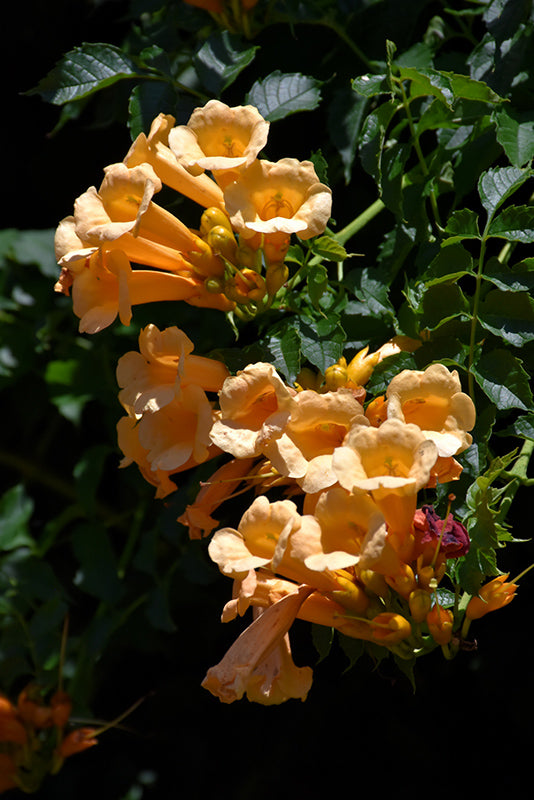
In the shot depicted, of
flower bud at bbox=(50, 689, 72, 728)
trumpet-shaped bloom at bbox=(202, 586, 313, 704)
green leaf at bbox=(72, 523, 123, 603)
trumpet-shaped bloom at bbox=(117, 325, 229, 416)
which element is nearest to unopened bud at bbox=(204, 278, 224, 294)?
trumpet-shaped bloom at bbox=(117, 325, 229, 416)

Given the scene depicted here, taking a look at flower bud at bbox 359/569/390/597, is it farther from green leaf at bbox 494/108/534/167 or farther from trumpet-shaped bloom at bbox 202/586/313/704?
green leaf at bbox 494/108/534/167

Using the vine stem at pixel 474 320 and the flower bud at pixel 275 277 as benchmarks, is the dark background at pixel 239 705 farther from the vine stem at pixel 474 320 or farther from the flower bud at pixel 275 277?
the flower bud at pixel 275 277

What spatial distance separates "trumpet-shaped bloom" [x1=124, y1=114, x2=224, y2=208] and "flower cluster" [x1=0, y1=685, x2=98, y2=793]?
5.39ft

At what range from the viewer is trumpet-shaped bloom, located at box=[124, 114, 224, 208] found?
1.50 meters

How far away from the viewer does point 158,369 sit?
1.49 m

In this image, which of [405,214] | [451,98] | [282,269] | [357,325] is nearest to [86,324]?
[282,269]

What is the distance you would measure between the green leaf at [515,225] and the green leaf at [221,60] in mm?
691

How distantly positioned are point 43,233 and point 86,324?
5.05ft

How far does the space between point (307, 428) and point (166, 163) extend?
594mm

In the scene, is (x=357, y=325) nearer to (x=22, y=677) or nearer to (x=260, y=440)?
(x=260, y=440)

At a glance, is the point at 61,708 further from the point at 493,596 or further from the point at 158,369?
the point at 493,596

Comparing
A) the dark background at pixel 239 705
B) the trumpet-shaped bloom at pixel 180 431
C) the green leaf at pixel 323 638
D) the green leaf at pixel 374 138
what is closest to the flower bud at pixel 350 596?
the green leaf at pixel 323 638

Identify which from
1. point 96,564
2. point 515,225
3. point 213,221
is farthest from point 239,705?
point 515,225

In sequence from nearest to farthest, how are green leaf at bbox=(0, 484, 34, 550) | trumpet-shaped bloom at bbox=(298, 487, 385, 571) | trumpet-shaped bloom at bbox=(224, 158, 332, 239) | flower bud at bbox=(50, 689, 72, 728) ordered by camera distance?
trumpet-shaped bloom at bbox=(298, 487, 385, 571)
trumpet-shaped bloom at bbox=(224, 158, 332, 239)
flower bud at bbox=(50, 689, 72, 728)
green leaf at bbox=(0, 484, 34, 550)
